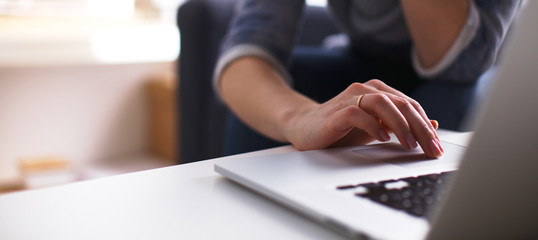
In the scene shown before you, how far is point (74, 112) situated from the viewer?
1688 mm

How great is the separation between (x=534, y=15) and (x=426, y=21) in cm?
42

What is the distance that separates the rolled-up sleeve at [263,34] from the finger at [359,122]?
258mm

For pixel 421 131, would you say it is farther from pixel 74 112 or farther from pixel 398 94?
pixel 74 112

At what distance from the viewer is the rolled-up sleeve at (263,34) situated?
63 cm

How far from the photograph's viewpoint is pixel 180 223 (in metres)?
0.27

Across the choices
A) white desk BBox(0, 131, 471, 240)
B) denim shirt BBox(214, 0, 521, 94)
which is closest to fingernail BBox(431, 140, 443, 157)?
white desk BBox(0, 131, 471, 240)

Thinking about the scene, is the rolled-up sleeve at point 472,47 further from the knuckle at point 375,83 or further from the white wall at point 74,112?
the white wall at point 74,112

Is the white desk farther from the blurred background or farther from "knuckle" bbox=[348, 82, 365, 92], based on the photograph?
the blurred background

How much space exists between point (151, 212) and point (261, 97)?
28cm

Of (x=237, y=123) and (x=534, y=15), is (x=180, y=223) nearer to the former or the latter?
(x=534, y=15)

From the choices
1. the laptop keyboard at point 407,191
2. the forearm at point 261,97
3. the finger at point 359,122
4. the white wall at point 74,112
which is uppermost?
the finger at point 359,122

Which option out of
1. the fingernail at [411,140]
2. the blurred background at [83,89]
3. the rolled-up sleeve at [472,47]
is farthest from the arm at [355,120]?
the blurred background at [83,89]

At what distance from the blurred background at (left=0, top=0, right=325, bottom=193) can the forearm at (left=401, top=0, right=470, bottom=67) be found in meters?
1.00

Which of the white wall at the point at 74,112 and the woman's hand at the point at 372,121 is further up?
the woman's hand at the point at 372,121
